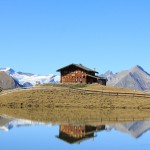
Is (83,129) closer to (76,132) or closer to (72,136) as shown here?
(76,132)

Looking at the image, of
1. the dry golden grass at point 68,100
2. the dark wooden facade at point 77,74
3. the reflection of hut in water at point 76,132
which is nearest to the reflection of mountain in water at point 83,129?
the reflection of hut in water at point 76,132

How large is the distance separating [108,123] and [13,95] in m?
54.1

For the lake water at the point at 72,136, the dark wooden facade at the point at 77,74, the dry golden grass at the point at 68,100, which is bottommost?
the lake water at the point at 72,136

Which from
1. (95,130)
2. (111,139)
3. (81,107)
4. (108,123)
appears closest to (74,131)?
(95,130)

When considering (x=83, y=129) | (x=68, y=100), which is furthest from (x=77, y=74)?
(x=83, y=129)

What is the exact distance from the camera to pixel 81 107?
123375 mm

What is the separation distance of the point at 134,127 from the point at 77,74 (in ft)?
327

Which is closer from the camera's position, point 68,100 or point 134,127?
point 134,127

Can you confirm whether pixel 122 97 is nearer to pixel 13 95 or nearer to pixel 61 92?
pixel 61 92

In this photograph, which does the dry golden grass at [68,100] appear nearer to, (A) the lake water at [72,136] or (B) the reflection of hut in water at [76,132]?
(A) the lake water at [72,136]

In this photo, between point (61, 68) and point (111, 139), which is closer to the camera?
point (111, 139)

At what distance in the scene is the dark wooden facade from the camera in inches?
6767

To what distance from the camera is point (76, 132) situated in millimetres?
64188

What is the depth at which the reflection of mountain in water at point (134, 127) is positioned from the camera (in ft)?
217
